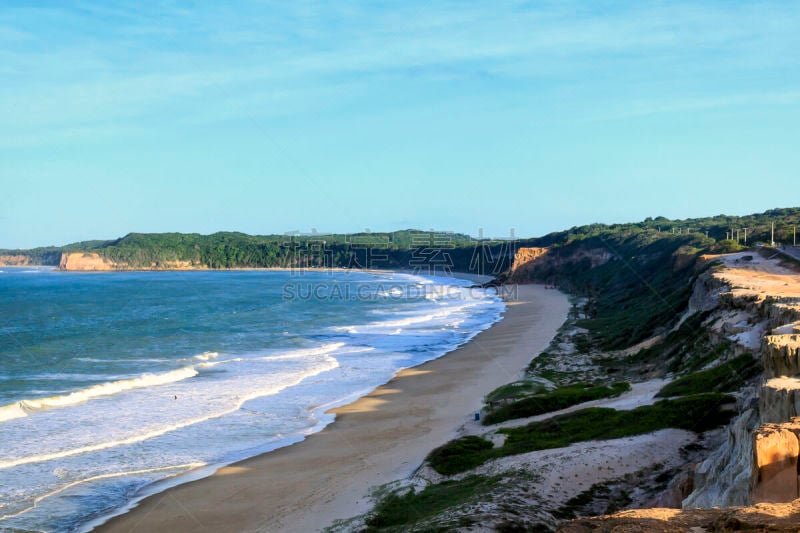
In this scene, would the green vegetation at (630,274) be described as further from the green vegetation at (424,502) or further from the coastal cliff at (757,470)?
the green vegetation at (424,502)

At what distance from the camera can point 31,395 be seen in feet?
99.3

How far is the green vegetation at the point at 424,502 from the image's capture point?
45.0 ft

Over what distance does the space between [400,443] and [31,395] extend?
685 inches

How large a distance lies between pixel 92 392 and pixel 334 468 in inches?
615

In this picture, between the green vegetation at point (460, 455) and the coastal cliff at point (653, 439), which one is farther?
the green vegetation at point (460, 455)

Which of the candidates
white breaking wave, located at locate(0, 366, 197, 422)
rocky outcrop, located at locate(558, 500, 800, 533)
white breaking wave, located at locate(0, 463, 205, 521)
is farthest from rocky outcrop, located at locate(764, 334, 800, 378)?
white breaking wave, located at locate(0, 366, 197, 422)

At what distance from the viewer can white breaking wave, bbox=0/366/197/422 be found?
1078 inches

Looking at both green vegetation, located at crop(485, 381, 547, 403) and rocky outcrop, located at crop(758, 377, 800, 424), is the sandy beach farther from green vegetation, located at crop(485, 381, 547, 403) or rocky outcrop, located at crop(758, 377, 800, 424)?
rocky outcrop, located at crop(758, 377, 800, 424)

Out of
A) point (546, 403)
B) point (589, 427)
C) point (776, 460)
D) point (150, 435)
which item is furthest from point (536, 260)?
point (776, 460)

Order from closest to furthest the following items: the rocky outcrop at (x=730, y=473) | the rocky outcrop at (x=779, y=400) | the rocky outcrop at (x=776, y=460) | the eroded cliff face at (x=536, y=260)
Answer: the rocky outcrop at (x=776, y=460) → the rocky outcrop at (x=730, y=473) → the rocky outcrop at (x=779, y=400) → the eroded cliff face at (x=536, y=260)

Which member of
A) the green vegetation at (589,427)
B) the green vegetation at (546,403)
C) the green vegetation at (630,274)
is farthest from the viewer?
the green vegetation at (630,274)

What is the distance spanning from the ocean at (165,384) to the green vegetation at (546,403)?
21.4 feet

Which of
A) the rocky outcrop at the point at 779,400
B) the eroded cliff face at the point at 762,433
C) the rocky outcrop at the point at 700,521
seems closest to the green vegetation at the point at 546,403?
the eroded cliff face at the point at 762,433

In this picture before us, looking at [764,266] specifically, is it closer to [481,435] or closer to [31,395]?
[481,435]
